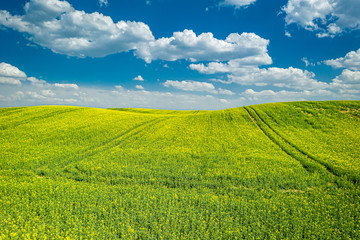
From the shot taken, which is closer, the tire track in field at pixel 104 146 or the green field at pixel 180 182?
the green field at pixel 180 182

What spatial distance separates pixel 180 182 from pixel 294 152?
64.4 ft

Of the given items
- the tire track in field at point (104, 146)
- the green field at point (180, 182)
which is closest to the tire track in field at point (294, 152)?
the green field at point (180, 182)

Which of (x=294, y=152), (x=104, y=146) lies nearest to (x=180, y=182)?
(x=104, y=146)

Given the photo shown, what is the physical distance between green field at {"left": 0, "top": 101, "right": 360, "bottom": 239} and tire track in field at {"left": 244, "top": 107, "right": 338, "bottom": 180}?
0.19m

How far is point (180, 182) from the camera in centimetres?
1802

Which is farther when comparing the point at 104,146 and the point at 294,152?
the point at 104,146

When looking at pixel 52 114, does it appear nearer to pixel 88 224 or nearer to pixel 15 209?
pixel 15 209

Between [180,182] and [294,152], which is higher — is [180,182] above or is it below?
below

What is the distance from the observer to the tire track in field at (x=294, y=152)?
21391 millimetres

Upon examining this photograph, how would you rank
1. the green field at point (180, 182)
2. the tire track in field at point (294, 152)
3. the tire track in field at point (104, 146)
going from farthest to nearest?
1. the tire track in field at point (104, 146)
2. the tire track in field at point (294, 152)
3. the green field at point (180, 182)

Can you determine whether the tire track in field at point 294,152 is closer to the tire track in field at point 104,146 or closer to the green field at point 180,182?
the green field at point 180,182

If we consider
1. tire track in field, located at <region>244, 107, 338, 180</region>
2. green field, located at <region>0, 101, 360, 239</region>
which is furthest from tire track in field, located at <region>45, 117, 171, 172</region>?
tire track in field, located at <region>244, 107, 338, 180</region>

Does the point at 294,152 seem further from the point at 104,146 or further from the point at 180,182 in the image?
the point at 104,146

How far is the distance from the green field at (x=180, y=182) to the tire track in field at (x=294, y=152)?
193 millimetres
